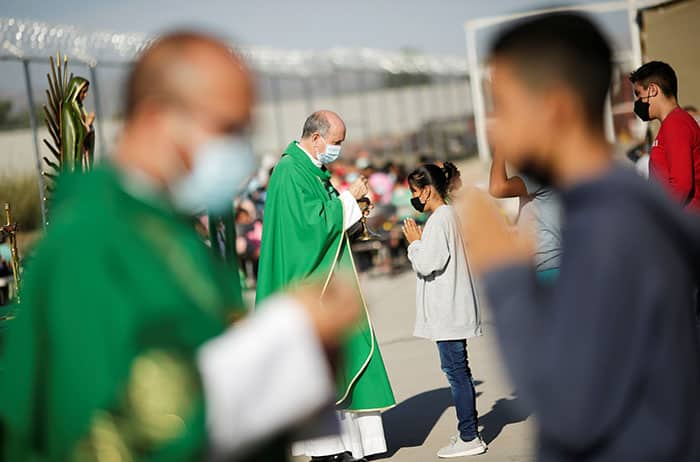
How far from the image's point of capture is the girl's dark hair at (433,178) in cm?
664

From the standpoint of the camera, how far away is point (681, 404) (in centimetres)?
Answer: 191

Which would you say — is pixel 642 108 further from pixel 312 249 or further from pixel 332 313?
pixel 332 313

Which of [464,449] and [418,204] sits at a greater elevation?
[418,204]

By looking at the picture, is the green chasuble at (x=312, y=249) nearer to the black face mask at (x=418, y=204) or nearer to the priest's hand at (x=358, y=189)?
the priest's hand at (x=358, y=189)

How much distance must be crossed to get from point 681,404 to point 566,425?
231 mm

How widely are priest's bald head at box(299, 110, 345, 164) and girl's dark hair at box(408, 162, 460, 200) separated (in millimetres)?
527

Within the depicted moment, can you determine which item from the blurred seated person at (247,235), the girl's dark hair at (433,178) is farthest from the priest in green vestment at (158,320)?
the blurred seated person at (247,235)

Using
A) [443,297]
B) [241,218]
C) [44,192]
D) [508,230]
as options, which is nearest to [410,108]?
[241,218]

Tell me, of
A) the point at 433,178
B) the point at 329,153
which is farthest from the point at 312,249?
the point at 433,178

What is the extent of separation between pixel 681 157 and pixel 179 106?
4.70 meters

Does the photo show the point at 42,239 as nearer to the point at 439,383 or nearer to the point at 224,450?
the point at 224,450

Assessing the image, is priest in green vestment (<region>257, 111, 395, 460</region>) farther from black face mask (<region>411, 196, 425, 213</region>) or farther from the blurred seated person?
the blurred seated person

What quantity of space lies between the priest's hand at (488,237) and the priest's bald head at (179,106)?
0.50 metres

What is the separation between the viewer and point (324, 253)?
21.9 feet
